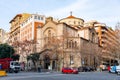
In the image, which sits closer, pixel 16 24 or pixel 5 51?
pixel 5 51

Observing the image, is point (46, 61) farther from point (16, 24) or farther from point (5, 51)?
point (16, 24)

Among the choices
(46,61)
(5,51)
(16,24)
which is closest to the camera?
(5,51)

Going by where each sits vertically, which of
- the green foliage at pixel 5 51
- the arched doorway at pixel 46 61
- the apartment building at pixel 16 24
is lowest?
the arched doorway at pixel 46 61

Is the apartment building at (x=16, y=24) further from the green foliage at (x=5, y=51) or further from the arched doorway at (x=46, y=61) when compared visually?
the green foliage at (x=5, y=51)

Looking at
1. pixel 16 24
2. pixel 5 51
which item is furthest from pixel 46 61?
pixel 16 24

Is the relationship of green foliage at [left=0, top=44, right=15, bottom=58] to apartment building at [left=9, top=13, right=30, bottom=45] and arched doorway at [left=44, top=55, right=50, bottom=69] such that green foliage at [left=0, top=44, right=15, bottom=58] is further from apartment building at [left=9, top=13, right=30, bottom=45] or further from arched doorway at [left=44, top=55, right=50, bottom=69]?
apartment building at [left=9, top=13, right=30, bottom=45]

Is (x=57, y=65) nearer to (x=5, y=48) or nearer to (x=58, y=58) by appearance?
(x=58, y=58)

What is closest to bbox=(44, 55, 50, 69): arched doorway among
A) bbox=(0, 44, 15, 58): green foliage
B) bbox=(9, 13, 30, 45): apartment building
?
bbox=(0, 44, 15, 58): green foliage

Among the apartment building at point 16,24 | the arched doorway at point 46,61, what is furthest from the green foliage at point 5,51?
the apartment building at point 16,24

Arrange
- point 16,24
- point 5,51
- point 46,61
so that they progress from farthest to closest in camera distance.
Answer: point 16,24 < point 46,61 < point 5,51

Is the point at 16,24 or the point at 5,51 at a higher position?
the point at 16,24

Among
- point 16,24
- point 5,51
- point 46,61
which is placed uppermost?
point 16,24

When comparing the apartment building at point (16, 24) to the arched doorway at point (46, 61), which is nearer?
the arched doorway at point (46, 61)

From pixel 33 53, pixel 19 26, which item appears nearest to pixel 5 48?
pixel 33 53
